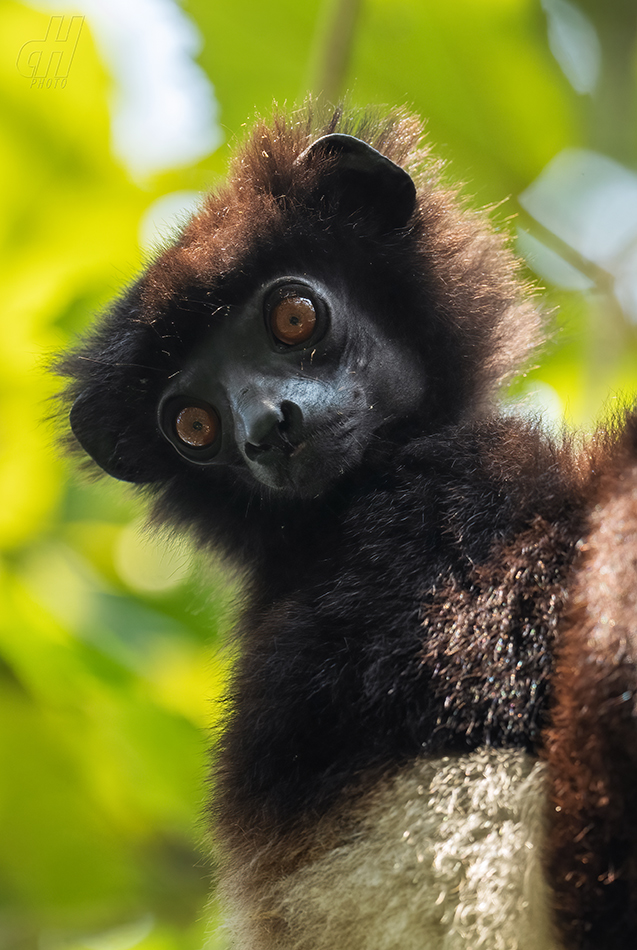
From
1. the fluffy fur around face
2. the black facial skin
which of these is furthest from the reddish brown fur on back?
the black facial skin

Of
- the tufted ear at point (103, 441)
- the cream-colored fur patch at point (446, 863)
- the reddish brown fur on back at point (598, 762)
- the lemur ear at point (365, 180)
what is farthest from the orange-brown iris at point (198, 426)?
the reddish brown fur on back at point (598, 762)

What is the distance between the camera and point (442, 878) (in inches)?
87.5

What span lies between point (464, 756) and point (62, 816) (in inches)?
151

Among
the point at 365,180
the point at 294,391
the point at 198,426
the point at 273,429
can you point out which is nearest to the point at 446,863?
the point at 273,429

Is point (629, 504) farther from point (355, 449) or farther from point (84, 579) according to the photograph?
point (84, 579)

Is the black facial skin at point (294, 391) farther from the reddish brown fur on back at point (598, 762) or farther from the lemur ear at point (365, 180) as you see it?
the reddish brown fur on back at point (598, 762)

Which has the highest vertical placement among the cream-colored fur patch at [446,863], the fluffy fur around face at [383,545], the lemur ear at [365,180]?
the lemur ear at [365,180]

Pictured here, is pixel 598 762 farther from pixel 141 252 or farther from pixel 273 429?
pixel 141 252

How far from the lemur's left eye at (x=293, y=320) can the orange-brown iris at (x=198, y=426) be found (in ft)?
1.24

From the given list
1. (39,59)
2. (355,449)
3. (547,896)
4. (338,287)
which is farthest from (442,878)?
(39,59)

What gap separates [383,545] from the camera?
264 cm

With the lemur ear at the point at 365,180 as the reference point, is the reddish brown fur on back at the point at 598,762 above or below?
below

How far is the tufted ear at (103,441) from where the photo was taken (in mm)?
3787

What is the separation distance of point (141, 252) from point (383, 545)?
296 centimetres
